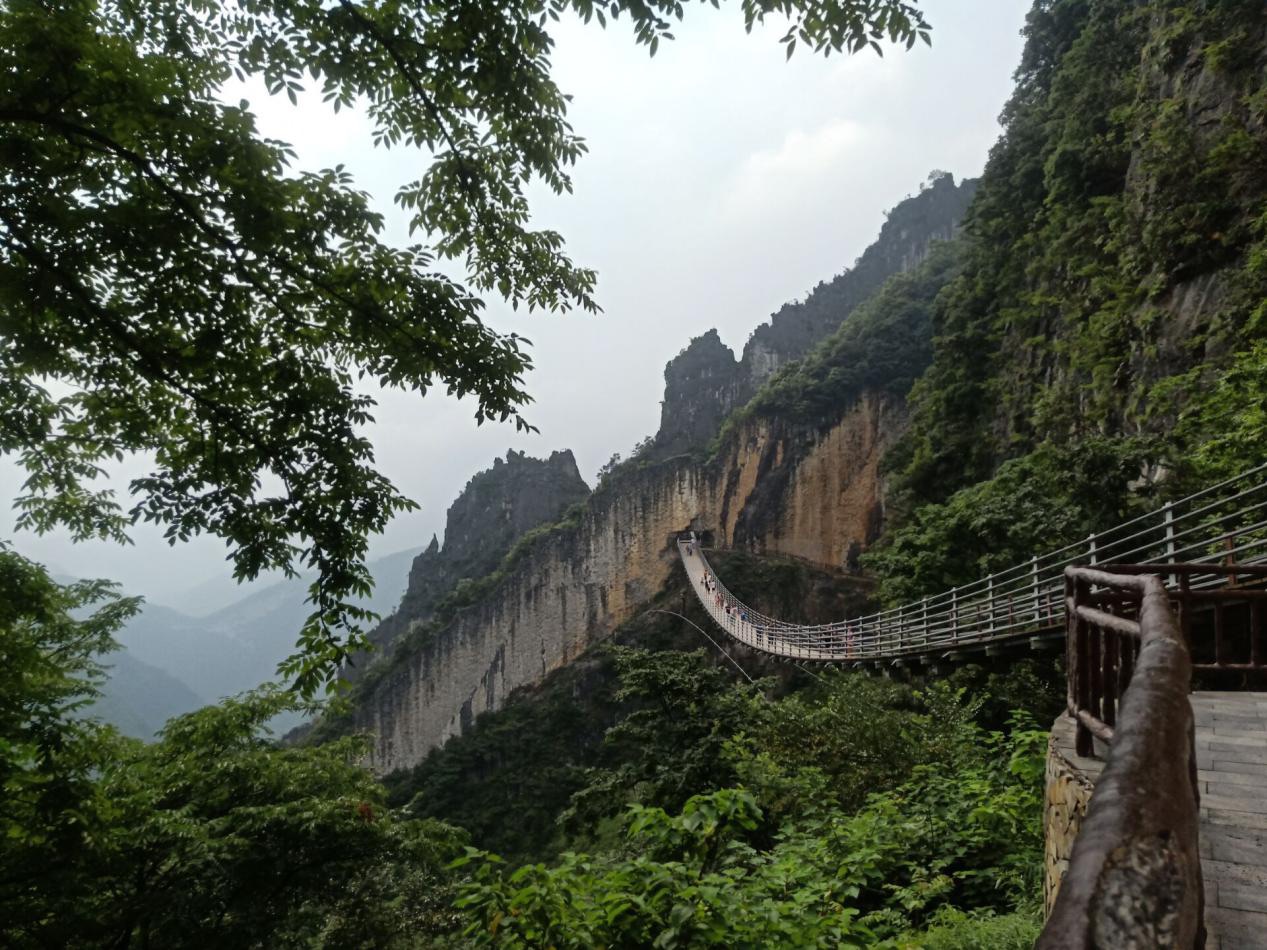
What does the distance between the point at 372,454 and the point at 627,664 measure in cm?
682

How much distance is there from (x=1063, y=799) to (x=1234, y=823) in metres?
0.49

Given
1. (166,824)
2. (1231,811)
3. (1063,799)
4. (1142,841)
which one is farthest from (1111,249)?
(166,824)

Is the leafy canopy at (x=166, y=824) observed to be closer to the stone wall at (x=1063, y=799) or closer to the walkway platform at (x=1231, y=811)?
the stone wall at (x=1063, y=799)

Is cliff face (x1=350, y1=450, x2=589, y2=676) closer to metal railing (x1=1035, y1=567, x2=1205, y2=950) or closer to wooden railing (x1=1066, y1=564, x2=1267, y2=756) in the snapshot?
wooden railing (x1=1066, y1=564, x2=1267, y2=756)

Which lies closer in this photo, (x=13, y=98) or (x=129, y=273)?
(x=13, y=98)

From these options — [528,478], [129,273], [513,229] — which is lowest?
[129,273]

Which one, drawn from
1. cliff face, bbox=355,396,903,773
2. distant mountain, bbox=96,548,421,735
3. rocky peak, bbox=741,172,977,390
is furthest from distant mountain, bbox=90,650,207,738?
rocky peak, bbox=741,172,977,390

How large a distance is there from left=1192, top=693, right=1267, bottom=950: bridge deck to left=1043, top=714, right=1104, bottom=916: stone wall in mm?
260

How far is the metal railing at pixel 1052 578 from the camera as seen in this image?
16.2 feet

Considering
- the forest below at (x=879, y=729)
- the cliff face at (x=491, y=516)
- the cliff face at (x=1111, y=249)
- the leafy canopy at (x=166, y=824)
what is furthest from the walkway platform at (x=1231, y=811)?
the cliff face at (x=491, y=516)

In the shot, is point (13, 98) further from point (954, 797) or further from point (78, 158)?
point (954, 797)

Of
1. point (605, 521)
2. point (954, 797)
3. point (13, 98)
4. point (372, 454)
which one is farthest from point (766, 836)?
point (605, 521)

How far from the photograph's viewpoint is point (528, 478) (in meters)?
46.7

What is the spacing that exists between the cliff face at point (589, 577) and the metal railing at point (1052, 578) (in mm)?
12098
